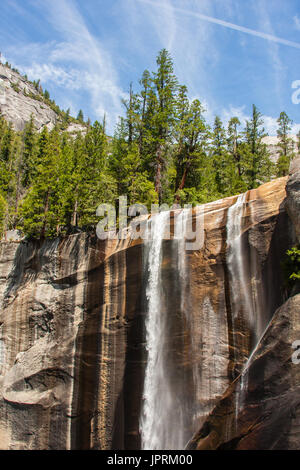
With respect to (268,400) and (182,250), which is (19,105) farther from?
(268,400)

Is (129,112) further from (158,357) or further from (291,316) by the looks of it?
(291,316)

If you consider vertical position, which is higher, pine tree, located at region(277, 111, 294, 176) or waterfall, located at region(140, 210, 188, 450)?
pine tree, located at region(277, 111, 294, 176)

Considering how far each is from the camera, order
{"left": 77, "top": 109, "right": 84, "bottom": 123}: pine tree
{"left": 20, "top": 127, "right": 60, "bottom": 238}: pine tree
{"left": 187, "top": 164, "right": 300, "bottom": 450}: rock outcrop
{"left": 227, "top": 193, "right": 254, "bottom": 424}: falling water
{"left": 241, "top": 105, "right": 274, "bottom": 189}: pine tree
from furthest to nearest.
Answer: {"left": 77, "top": 109, "right": 84, "bottom": 123}: pine tree < {"left": 241, "top": 105, "right": 274, "bottom": 189}: pine tree < {"left": 20, "top": 127, "right": 60, "bottom": 238}: pine tree < {"left": 227, "top": 193, "right": 254, "bottom": 424}: falling water < {"left": 187, "top": 164, "right": 300, "bottom": 450}: rock outcrop

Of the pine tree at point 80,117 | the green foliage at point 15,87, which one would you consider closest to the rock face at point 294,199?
the green foliage at point 15,87

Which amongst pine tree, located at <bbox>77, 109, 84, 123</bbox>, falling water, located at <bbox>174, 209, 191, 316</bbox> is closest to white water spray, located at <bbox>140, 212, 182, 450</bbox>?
falling water, located at <bbox>174, 209, 191, 316</bbox>

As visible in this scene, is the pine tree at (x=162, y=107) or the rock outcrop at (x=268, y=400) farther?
the pine tree at (x=162, y=107)

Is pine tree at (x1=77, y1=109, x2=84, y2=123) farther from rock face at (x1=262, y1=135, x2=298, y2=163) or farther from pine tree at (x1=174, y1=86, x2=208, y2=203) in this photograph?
pine tree at (x1=174, y1=86, x2=208, y2=203)

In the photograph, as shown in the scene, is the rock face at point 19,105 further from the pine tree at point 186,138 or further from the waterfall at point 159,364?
the waterfall at point 159,364

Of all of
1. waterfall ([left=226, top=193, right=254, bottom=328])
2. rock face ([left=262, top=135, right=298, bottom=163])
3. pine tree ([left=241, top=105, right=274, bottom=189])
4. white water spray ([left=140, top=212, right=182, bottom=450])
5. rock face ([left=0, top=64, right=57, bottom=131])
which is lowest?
white water spray ([left=140, top=212, right=182, bottom=450])
